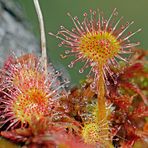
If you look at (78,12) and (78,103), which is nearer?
(78,103)

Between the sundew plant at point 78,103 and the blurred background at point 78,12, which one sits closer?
the sundew plant at point 78,103

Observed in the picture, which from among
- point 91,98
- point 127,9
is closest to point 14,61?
point 91,98

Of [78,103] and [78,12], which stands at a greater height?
[78,12]

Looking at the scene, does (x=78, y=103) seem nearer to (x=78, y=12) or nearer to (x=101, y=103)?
(x=101, y=103)

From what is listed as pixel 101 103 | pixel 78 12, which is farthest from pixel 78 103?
pixel 78 12

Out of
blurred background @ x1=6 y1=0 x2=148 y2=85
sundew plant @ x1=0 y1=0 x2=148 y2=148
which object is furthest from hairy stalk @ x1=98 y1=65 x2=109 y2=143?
blurred background @ x1=6 y1=0 x2=148 y2=85

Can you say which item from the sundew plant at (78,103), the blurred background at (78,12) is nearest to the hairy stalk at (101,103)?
the sundew plant at (78,103)

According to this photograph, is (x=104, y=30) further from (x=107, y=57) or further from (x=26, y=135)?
(x=26, y=135)

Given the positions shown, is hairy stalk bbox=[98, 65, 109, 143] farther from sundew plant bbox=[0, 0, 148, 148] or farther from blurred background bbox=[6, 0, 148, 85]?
blurred background bbox=[6, 0, 148, 85]

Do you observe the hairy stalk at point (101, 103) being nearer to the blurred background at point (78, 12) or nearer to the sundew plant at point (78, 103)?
the sundew plant at point (78, 103)
